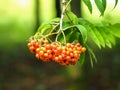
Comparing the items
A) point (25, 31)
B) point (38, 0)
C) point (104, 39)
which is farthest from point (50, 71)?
point (104, 39)

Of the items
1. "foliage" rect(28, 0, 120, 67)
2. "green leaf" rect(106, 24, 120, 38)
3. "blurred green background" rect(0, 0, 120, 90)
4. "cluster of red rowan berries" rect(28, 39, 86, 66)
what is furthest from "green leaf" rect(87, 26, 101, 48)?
"blurred green background" rect(0, 0, 120, 90)

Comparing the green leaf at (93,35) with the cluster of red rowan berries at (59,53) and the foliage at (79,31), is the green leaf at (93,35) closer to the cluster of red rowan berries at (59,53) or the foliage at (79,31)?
the foliage at (79,31)

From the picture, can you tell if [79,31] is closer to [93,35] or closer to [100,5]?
[93,35]

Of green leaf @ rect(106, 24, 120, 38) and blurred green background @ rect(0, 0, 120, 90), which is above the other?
green leaf @ rect(106, 24, 120, 38)

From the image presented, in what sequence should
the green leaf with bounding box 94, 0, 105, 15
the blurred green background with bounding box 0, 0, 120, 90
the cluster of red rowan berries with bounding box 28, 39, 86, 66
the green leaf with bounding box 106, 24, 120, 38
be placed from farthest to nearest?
1. the blurred green background with bounding box 0, 0, 120, 90
2. the green leaf with bounding box 106, 24, 120, 38
3. the green leaf with bounding box 94, 0, 105, 15
4. the cluster of red rowan berries with bounding box 28, 39, 86, 66

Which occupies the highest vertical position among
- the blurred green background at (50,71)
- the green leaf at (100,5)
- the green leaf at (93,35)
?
the green leaf at (100,5)

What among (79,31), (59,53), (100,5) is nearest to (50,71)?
(79,31)

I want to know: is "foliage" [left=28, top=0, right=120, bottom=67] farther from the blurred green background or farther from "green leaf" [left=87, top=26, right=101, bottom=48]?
the blurred green background

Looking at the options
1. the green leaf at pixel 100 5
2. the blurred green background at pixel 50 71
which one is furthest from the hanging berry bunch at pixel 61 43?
the blurred green background at pixel 50 71

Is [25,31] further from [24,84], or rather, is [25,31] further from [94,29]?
[94,29]
